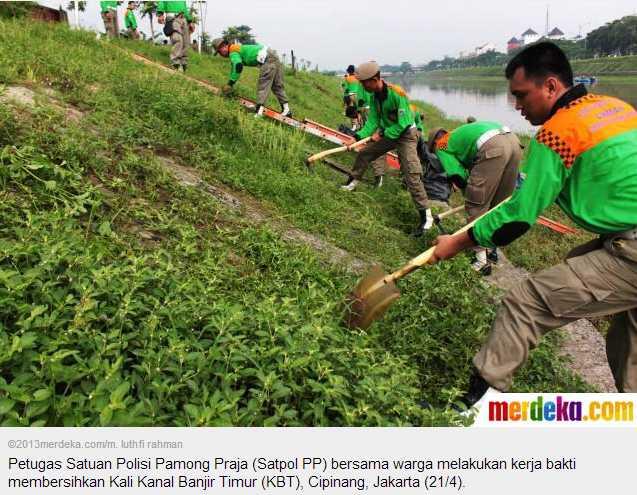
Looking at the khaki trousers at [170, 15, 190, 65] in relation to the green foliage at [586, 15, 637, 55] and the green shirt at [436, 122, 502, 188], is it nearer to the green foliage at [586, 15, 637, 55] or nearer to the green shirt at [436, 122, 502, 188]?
the green shirt at [436, 122, 502, 188]

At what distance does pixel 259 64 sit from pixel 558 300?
299 inches

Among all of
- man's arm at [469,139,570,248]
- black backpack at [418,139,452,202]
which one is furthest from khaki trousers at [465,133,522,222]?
man's arm at [469,139,570,248]

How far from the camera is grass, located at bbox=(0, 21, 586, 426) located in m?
1.87

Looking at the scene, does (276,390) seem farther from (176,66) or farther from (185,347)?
(176,66)

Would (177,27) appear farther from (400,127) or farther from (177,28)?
(400,127)

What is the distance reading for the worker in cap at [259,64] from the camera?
27.0 ft

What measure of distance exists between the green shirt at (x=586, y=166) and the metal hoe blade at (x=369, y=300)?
896 mm

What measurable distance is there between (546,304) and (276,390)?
5.08 ft

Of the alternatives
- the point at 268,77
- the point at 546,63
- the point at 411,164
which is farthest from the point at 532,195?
the point at 268,77

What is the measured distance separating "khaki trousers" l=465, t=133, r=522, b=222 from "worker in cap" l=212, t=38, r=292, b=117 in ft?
14.8

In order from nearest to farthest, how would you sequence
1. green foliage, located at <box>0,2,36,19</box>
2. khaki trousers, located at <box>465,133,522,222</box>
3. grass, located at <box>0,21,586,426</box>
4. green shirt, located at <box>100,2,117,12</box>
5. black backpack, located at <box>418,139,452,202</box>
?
grass, located at <box>0,21,586,426</box>, khaki trousers, located at <box>465,133,522,222</box>, black backpack, located at <box>418,139,452,202</box>, green foliage, located at <box>0,2,36,19</box>, green shirt, located at <box>100,2,117,12</box>

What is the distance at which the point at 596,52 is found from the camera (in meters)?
66.1

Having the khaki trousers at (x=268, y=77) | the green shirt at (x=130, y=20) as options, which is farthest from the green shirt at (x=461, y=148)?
the green shirt at (x=130, y=20)

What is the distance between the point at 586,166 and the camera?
230 centimetres
